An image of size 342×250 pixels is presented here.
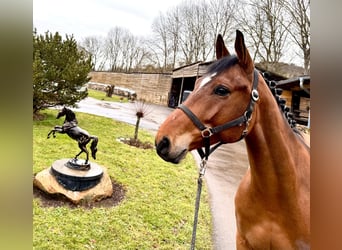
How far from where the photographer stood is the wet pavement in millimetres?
1188

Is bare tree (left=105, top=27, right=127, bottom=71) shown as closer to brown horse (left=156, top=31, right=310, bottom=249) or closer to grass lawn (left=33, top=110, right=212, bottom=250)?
grass lawn (left=33, top=110, right=212, bottom=250)

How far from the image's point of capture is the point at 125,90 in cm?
121

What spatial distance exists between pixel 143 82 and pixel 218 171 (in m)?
0.53

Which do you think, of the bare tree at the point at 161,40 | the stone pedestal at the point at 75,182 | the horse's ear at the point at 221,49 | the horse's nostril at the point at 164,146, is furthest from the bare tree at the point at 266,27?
the stone pedestal at the point at 75,182

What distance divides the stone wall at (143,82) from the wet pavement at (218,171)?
6cm

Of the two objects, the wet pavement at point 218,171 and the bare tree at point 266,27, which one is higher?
the bare tree at point 266,27

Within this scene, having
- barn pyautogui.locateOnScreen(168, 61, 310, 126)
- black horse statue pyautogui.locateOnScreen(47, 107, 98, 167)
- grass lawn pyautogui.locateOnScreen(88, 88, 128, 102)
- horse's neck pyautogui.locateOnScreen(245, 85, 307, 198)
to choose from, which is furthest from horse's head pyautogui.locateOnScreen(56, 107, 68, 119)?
horse's neck pyautogui.locateOnScreen(245, 85, 307, 198)

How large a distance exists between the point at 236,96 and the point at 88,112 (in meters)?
0.74

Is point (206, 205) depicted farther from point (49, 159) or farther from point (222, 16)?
point (222, 16)

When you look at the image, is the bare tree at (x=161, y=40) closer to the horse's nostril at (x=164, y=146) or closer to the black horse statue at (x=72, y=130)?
the black horse statue at (x=72, y=130)

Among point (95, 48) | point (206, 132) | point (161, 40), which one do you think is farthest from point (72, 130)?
point (206, 132)

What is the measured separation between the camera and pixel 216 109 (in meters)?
0.64

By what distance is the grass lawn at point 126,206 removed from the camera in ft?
3.43
